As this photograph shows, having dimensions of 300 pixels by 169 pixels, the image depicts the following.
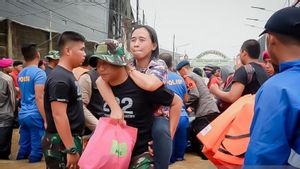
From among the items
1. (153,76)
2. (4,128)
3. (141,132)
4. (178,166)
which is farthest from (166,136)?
(4,128)

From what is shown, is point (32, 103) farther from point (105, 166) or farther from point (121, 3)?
point (121, 3)

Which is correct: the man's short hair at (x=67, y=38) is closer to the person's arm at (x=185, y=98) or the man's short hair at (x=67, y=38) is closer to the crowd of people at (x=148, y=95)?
the crowd of people at (x=148, y=95)

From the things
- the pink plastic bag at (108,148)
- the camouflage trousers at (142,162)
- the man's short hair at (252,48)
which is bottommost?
the camouflage trousers at (142,162)

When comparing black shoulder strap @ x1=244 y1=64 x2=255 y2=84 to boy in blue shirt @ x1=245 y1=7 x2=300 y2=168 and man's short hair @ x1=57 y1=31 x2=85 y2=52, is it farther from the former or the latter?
boy in blue shirt @ x1=245 y1=7 x2=300 y2=168

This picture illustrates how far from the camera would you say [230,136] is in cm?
239

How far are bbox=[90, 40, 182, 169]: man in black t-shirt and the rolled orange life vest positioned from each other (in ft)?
1.30

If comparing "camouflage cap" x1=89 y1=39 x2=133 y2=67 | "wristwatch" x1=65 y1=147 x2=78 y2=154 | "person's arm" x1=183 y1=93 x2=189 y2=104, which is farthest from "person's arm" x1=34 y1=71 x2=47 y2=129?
"camouflage cap" x1=89 y1=39 x2=133 y2=67

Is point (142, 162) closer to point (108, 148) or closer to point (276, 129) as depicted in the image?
point (108, 148)

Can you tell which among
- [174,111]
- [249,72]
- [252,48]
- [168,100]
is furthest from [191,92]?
[168,100]

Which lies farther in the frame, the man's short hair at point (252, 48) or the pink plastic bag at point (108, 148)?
the man's short hair at point (252, 48)

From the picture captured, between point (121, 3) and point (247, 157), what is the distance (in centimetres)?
2719

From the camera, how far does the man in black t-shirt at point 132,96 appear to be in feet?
7.68

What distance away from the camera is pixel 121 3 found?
2778cm

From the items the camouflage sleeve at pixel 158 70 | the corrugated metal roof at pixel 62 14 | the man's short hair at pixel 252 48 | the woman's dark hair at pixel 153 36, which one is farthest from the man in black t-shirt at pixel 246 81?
the corrugated metal roof at pixel 62 14
